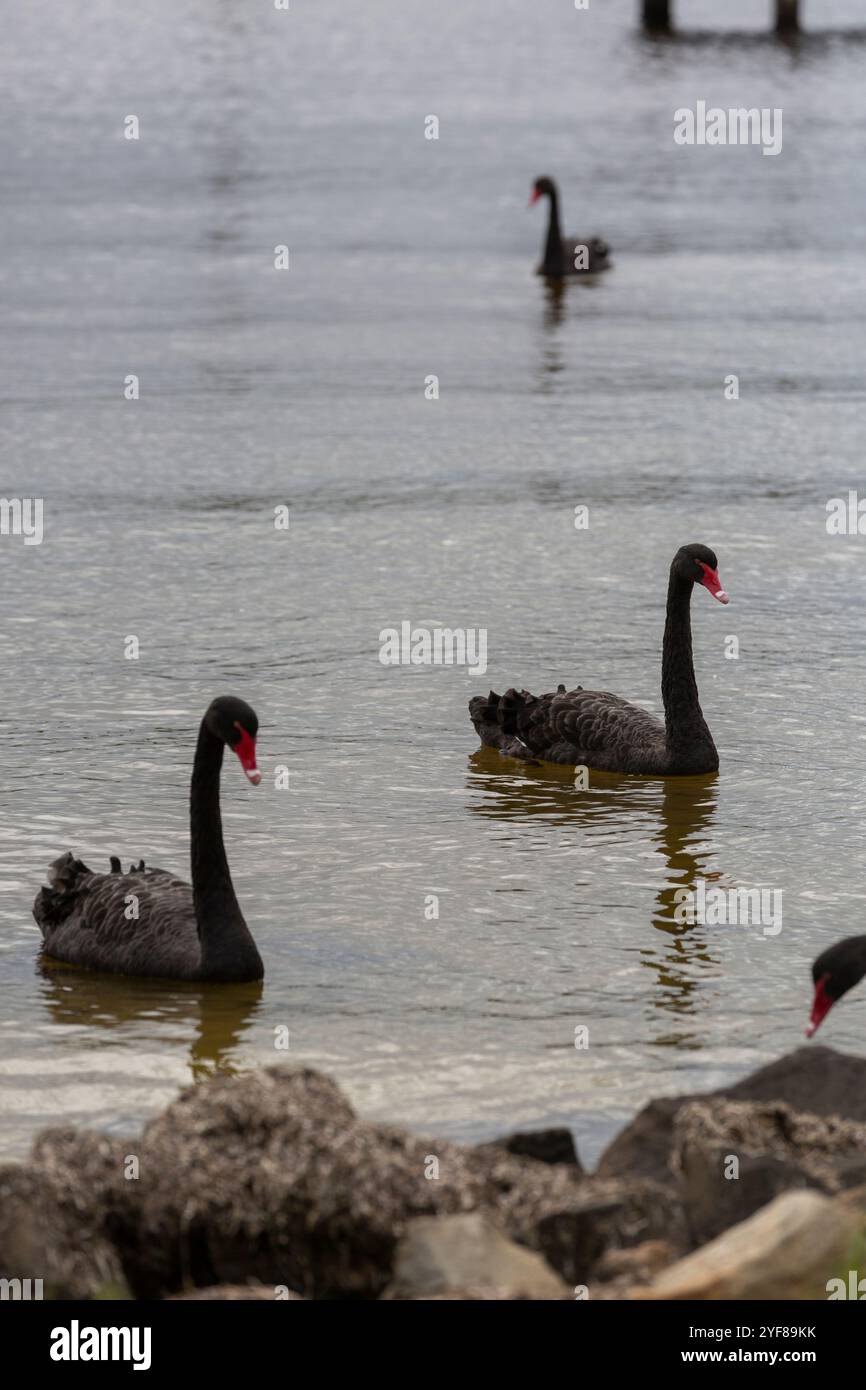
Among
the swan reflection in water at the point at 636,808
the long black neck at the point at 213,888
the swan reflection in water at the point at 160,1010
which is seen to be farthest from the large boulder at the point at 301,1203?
the swan reflection in water at the point at 636,808

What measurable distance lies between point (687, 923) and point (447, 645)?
4.81 metres

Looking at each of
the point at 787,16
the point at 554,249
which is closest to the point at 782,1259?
the point at 554,249

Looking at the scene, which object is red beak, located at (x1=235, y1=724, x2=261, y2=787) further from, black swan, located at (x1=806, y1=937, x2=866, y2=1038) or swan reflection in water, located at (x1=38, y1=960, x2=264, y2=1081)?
black swan, located at (x1=806, y1=937, x2=866, y2=1038)

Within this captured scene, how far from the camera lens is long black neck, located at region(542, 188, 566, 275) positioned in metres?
30.4

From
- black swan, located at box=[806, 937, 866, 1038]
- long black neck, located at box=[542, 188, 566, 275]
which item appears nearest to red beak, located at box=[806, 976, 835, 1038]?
black swan, located at box=[806, 937, 866, 1038]

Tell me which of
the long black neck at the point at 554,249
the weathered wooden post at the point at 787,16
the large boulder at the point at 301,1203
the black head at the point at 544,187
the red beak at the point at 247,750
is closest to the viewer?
the large boulder at the point at 301,1203

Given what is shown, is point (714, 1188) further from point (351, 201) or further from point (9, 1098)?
point (351, 201)

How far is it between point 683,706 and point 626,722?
37 cm

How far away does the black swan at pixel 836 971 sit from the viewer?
296 inches

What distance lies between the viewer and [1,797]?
37.6 feet

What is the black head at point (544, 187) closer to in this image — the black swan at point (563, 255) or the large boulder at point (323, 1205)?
the black swan at point (563, 255)

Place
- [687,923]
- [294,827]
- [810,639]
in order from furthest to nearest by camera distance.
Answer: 1. [810,639]
2. [294,827]
3. [687,923]

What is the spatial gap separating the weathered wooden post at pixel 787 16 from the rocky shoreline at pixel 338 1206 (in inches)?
2309
